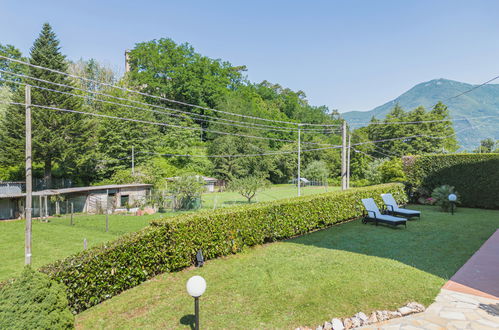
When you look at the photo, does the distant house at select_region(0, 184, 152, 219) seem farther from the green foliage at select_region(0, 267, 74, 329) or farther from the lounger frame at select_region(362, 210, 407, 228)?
the green foliage at select_region(0, 267, 74, 329)

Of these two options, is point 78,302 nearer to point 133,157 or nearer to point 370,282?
point 370,282

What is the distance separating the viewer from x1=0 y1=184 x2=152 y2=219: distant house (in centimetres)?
2262

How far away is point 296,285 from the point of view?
546 cm

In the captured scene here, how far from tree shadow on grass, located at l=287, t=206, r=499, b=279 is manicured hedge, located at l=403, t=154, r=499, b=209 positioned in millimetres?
4224

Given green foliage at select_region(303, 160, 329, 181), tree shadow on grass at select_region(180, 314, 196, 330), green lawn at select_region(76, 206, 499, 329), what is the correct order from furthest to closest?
green foliage at select_region(303, 160, 329, 181)
green lawn at select_region(76, 206, 499, 329)
tree shadow on grass at select_region(180, 314, 196, 330)

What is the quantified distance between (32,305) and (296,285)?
13.2 ft

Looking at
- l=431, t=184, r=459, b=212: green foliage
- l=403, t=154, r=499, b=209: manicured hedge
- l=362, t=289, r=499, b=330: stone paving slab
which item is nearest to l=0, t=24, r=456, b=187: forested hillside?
l=403, t=154, r=499, b=209: manicured hedge

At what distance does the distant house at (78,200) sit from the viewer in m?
22.6

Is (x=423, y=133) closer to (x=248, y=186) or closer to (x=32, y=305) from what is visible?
(x=248, y=186)

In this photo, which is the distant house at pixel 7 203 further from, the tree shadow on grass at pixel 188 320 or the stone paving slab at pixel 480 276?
the stone paving slab at pixel 480 276

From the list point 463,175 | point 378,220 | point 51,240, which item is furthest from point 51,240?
point 463,175

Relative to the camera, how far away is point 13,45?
3738 cm

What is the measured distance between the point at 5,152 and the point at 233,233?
93.3 feet

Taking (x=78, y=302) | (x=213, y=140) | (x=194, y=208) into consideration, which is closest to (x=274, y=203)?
(x=78, y=302)
